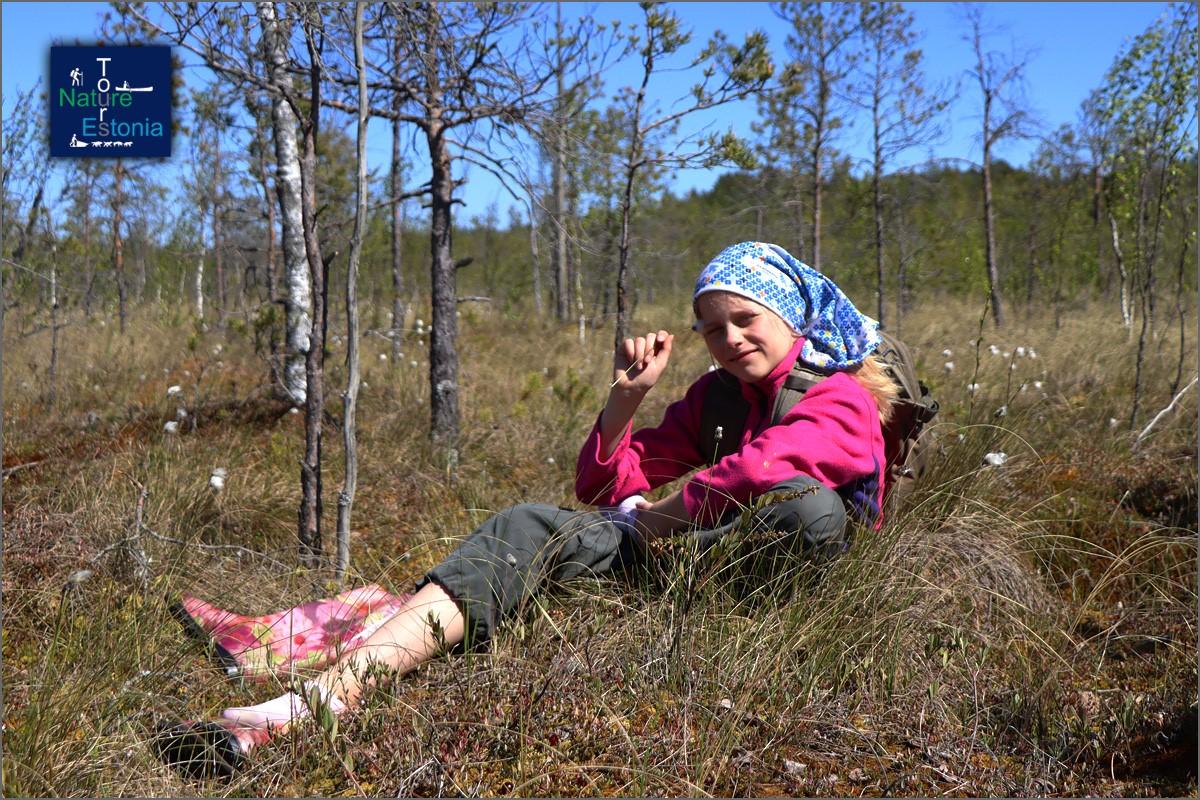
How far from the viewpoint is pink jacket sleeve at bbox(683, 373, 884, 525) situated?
2299 mm

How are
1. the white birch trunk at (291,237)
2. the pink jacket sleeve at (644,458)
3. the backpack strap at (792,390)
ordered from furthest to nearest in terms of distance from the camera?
the white birch trunk at (291,237), the pink jacket sleeve at (644,458), the backpack strap at (792,390)

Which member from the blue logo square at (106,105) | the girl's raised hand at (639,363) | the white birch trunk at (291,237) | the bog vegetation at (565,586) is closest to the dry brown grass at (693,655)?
the bog vegetation at (565,586)

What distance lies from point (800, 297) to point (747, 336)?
0.78 feet

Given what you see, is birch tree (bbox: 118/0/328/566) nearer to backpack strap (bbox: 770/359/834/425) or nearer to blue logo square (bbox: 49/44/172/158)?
blue logo square (bbox: 49/44/172/158)

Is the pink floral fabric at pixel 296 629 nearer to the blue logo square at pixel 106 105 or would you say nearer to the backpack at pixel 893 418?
the backpack at pixel 893 418

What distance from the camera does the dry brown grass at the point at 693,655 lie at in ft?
6.37

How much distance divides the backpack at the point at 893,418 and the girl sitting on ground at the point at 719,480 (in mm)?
41

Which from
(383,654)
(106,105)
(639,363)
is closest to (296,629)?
(383,654)

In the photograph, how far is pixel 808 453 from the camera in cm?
229

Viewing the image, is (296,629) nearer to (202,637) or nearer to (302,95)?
(202,637)

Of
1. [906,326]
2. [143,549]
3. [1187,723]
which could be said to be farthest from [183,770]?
[906,326]

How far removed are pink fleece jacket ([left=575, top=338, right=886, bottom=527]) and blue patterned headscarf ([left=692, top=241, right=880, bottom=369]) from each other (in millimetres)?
68

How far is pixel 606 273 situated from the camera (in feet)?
56.8

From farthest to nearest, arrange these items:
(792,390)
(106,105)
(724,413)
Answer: (106,105)
(724,413)
(792,390)
